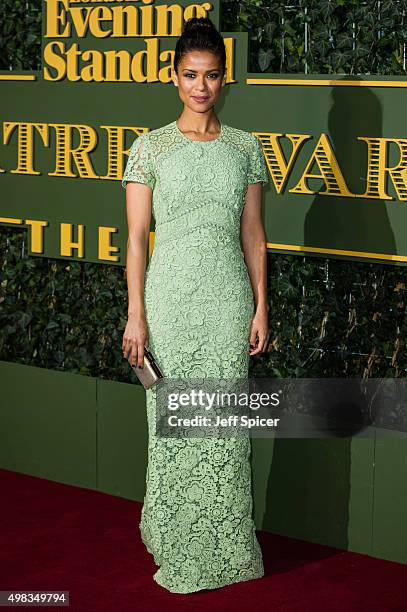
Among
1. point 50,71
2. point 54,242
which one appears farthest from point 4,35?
point 54,242

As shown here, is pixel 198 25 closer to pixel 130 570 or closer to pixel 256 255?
pixel 256 255

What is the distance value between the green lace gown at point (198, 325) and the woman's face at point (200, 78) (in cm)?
14

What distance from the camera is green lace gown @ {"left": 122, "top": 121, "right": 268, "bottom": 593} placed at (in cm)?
452

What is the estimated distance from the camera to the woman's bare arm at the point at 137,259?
4.51m

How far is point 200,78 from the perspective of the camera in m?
4.45

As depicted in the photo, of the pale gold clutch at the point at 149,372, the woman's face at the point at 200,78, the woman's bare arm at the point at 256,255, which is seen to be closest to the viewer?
the woman's face at the point at 200,78

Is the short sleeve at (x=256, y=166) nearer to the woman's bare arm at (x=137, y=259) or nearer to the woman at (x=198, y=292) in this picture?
the woman at (x=198, y=292)

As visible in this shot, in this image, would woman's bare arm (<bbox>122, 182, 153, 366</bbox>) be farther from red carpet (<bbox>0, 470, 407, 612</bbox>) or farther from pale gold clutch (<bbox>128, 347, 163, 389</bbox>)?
red carpet (<bbox>0, 470, 407, 612</bbox>)

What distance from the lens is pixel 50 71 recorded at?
5.85m

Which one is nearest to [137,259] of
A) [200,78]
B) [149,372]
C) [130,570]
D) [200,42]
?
[149,372]

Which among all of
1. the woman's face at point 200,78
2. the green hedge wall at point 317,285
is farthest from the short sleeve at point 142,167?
the green hedge wall at point 317,285

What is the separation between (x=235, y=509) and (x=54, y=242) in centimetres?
177

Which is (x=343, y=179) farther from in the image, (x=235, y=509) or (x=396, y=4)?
(x=235, y=509)

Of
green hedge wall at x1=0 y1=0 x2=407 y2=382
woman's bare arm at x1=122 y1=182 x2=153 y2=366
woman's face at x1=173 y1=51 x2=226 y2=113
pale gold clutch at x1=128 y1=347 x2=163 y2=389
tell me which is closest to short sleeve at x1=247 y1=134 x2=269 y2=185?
woman's face at x1=173 y1=51 x2=226 y2=113
